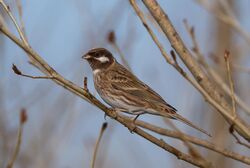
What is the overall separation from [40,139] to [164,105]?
136cm

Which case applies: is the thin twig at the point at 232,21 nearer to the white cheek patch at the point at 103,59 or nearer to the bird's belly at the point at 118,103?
the bird's belly at the point at 118,103

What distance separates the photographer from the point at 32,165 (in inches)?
239

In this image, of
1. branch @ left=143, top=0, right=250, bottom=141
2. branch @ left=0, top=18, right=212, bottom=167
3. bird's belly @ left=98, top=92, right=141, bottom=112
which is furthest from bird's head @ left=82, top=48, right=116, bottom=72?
branch @ left=0, top=18, right=212, bottom=167

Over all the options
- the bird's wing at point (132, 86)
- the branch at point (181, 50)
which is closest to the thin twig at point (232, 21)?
the branch at point (181, 50)

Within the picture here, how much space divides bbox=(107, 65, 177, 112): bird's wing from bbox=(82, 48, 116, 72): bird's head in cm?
13

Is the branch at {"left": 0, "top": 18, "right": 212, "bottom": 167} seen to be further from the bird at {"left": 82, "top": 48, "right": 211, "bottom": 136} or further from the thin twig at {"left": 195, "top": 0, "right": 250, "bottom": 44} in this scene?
the bird at {"left": 82, "top": 48, "right": 211, "bottom": 136}

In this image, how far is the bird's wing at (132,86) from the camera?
5977 mm

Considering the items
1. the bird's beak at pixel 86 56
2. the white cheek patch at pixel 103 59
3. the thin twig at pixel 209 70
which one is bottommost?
the thin twig at pixel 209 70

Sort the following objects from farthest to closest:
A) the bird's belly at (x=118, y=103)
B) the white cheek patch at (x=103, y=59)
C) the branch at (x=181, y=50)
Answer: the white cheek patch at (x=103, y=59) → the bird's belly at (x=118, y=103) → the branch at (x=181, y=50)

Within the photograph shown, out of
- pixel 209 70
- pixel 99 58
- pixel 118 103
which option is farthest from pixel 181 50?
pixel 99 58

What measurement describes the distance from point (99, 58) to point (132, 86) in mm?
529

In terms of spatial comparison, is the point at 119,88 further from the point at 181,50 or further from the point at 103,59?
the point at 181,50

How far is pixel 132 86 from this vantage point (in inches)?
251

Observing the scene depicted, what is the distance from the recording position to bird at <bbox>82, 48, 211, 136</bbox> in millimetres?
5930
